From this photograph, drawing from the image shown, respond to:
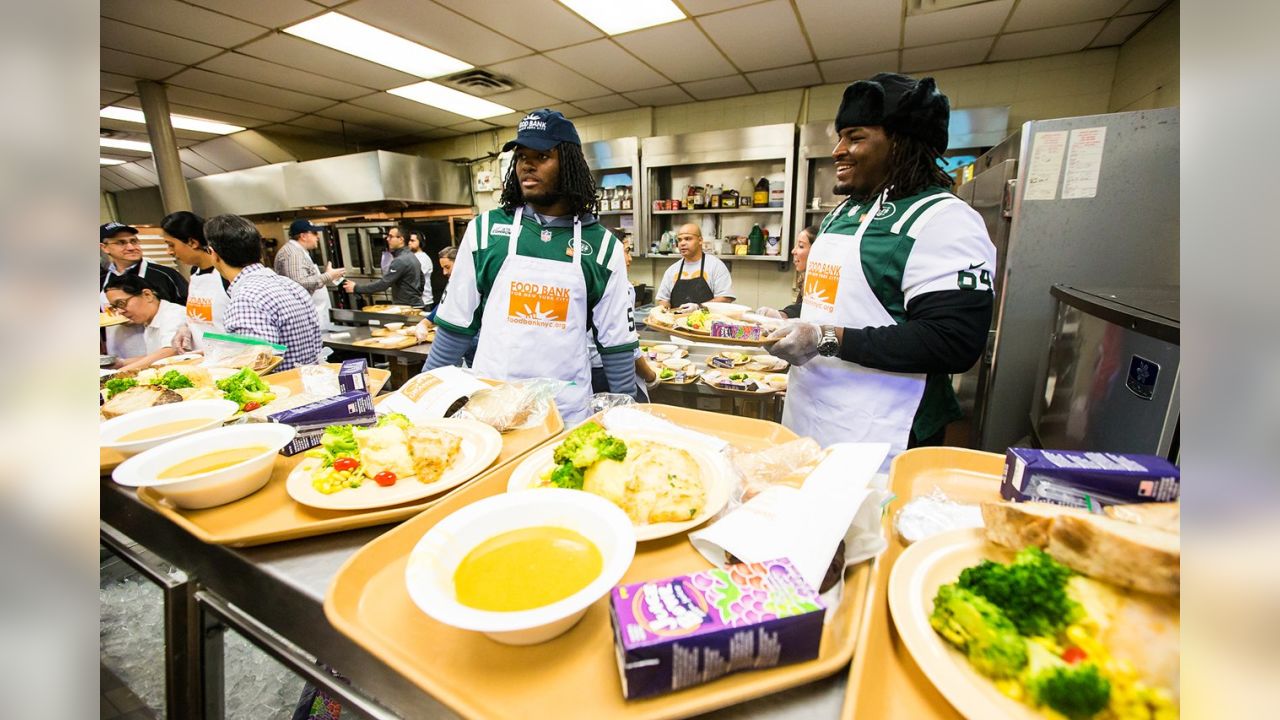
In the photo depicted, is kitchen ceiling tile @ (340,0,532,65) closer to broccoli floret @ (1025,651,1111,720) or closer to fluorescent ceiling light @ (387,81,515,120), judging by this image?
fluorescent ceiling light @ (387,81,515,120)

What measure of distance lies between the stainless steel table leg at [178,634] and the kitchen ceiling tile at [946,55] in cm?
572

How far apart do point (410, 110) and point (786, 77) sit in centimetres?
445

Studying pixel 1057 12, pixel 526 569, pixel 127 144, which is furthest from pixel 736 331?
pixel 127 144

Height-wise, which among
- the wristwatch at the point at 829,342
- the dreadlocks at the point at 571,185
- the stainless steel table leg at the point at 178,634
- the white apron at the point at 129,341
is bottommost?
the stainless steel table leg at the point at 178,634

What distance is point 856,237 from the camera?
6.09 ft

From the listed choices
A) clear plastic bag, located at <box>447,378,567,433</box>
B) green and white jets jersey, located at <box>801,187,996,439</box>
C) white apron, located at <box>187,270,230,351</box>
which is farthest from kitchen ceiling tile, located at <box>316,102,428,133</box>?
green and white jets jersey, located at <box>801,187,996,439</box>

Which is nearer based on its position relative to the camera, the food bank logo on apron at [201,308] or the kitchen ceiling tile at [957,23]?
the food bank logo on apron at [201,308]

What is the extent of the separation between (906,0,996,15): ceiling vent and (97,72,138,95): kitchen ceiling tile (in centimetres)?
697

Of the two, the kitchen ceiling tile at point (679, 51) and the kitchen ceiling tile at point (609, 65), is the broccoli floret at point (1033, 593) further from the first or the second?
the kitchen ceiling tile at point (609, 65)

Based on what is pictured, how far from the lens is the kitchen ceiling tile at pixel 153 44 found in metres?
4.29

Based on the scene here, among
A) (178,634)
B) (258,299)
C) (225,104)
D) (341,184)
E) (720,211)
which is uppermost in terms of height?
(225,104)

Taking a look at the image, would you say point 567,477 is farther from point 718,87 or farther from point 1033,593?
point 718,87

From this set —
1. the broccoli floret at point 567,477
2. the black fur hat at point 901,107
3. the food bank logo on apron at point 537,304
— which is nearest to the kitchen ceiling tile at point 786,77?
the black fur hat at point 901,107

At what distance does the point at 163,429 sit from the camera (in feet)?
4.49
